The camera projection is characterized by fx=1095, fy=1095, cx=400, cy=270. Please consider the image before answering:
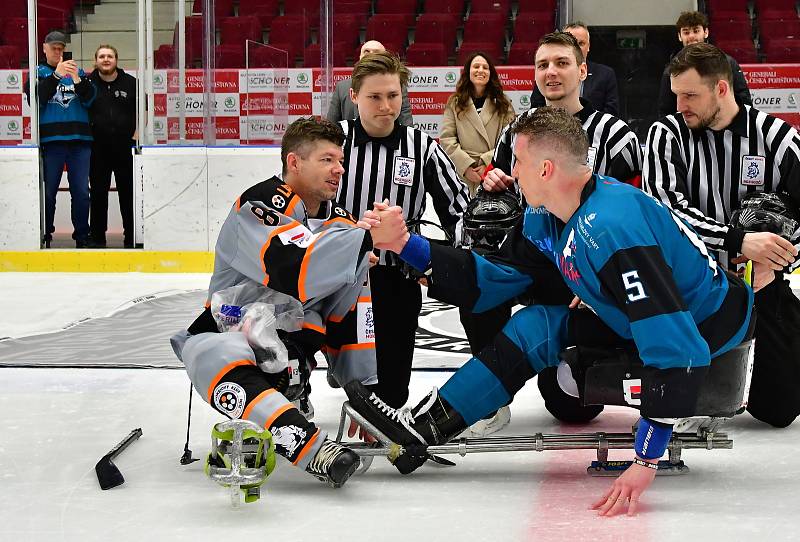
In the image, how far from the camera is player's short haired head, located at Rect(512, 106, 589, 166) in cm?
232

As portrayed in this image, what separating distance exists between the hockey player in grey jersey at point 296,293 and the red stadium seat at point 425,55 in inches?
199

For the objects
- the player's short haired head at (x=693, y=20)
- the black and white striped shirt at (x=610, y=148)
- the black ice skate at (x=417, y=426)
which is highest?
the player's short haired head at (x=693, y=20)

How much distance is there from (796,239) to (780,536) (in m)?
1.05

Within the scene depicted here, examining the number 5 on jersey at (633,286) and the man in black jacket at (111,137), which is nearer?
the number 5 on jersey at (633,286)

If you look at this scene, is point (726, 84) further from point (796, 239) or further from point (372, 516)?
point (372, 516)

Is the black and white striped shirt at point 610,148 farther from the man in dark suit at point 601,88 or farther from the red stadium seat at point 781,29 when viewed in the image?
the red stadium seat at point 781,29

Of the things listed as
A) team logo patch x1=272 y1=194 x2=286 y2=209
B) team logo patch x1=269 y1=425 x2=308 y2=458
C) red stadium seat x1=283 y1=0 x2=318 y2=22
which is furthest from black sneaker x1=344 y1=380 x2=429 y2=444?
red stadium seat x1=283 y1=0 x2=318 y2=22

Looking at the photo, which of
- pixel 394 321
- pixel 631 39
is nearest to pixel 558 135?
pixel 394 321

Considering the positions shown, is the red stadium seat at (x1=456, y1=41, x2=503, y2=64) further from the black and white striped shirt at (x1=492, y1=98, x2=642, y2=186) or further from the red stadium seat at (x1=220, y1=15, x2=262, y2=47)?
the black and white striped shirt at (x1=492, y1=98, x2=642, y2=186)

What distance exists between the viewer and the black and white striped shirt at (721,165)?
9.73 ft

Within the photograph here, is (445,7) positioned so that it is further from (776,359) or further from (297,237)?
(297,237)

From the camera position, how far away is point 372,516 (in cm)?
219

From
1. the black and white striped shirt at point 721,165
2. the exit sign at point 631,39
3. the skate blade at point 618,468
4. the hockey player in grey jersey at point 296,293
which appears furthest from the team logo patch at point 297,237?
the exit sign at point 631,39

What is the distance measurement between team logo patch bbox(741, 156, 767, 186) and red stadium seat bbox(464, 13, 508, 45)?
15.6 ft
